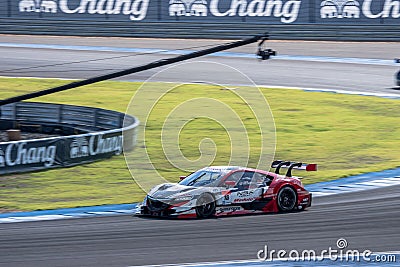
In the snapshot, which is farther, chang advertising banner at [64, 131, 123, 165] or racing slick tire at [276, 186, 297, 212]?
chang advertising banner at [64, 131, 123, 165]

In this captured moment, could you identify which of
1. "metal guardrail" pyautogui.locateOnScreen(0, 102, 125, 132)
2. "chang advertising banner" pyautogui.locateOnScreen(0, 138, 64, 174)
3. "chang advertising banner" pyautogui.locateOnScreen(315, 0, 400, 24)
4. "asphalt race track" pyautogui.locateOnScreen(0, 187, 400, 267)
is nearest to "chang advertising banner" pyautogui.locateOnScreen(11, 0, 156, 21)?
"chang advertising banner" pyautogui.locateOnScreen(315, 0, 400, 24)

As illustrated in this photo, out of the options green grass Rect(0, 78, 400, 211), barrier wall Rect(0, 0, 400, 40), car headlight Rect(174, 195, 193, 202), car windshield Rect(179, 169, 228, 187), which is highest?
barrier wall Rect(0, 0, 400, 40)

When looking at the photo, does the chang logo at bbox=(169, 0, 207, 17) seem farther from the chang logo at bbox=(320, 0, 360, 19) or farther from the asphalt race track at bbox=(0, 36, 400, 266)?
the asphalt race track at bbox=(0, 36, 400, 266)

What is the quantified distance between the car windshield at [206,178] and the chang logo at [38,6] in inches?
1067

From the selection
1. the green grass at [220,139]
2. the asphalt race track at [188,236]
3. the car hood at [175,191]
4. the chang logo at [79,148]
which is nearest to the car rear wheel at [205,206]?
the car hood at [175,191]

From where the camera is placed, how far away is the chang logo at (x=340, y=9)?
36188 mm

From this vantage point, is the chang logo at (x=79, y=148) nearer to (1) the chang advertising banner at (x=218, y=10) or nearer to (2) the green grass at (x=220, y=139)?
(2) the green grass at (x=220, y=139)

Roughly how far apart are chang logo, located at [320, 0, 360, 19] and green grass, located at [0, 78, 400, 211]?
5993mm

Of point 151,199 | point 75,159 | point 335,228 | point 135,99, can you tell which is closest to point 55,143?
point 75,159

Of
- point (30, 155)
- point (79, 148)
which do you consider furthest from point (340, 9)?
point (30, 155)

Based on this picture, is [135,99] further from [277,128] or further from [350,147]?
[350,147]

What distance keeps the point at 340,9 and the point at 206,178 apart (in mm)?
22829

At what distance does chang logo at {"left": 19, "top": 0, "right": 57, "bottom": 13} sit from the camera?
4103cm

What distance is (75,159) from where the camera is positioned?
20797 mm
